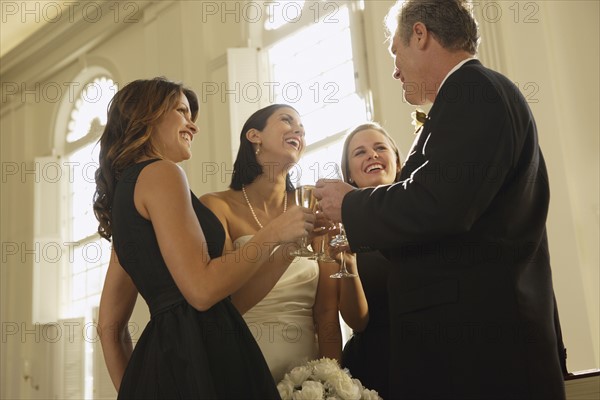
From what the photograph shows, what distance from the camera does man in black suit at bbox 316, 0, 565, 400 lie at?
6.80 feet

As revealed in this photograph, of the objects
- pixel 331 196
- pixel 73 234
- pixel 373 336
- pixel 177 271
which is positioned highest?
pixel 73 234

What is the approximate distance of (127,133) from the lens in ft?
8.11

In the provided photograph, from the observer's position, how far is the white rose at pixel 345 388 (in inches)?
95.7

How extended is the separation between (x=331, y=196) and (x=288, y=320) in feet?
3.05

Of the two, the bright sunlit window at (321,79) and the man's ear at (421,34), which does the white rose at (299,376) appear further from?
the bright sunlit window at (321,79)

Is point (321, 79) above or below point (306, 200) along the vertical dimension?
above

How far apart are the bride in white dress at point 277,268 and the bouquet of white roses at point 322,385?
298 millimetres

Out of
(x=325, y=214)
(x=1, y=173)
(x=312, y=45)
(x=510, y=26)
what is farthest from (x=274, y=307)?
(x=1, y=173)

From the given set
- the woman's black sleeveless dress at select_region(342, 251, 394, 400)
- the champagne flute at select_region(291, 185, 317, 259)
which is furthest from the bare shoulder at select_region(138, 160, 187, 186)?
the woman's black sleeveless dress at select_region(342, 251, 394, 400)

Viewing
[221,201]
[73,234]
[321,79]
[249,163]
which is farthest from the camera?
[73,234]

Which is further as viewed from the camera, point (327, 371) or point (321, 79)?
point (321, 79)

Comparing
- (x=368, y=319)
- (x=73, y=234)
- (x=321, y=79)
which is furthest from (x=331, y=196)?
(x=73, y=234)

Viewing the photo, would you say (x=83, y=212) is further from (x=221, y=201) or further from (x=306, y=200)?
(x=306, y=200)

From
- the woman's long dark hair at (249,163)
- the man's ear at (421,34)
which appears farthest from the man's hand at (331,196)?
the woman's long dark hair at (249,163)
